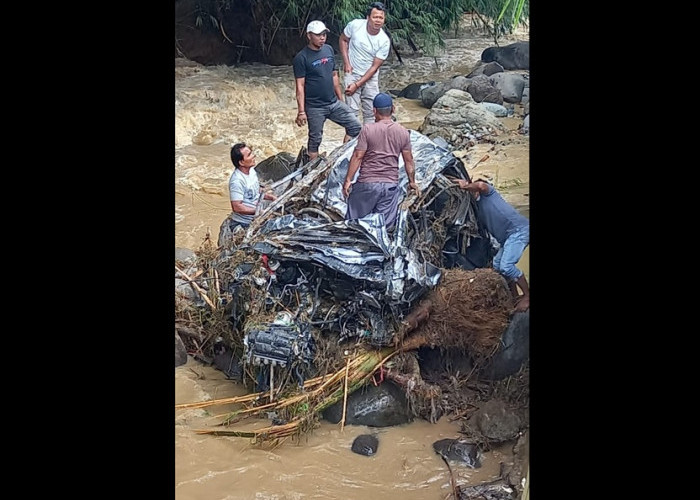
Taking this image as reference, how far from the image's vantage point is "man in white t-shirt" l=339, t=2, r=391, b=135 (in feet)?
23.7

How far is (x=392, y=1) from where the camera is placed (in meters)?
7.25

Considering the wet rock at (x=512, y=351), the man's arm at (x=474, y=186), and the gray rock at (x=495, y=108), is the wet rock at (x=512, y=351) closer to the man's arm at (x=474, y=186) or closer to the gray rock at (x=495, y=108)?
the man's arm at (x=474, y=186)

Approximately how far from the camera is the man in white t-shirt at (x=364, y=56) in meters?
7.23

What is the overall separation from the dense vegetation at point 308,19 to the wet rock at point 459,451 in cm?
303

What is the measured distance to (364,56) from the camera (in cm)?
730

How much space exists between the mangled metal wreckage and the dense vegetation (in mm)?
911

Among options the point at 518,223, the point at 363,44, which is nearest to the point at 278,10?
the point at 363,44

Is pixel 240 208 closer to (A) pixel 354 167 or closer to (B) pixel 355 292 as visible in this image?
(A) pixel 354 167

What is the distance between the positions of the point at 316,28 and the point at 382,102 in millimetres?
784

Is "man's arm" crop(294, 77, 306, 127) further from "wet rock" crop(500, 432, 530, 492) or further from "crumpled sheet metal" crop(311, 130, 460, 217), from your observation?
"wet rock" crop(500, 432, 530, 492)

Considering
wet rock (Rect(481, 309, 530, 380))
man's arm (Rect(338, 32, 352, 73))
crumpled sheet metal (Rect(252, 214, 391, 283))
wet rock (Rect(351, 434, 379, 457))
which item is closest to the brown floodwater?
wet rock (Rect(351, 434, 379, 457))

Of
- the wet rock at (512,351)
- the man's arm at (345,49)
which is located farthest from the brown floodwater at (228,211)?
the wet rock at (512,351)

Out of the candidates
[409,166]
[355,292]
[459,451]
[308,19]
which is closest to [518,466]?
[459,451]
